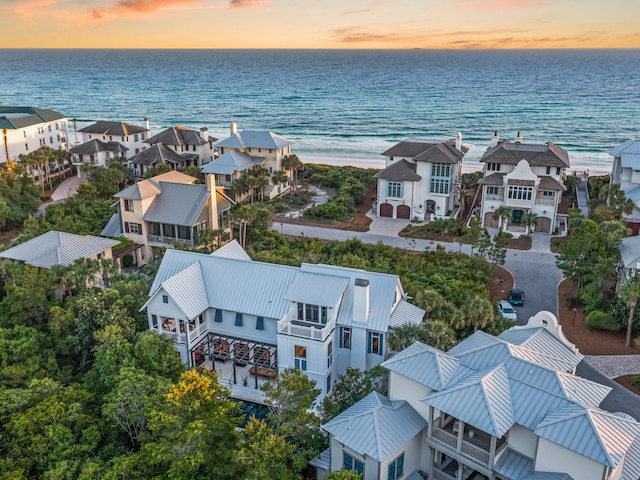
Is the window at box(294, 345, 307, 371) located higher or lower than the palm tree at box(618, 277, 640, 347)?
lower

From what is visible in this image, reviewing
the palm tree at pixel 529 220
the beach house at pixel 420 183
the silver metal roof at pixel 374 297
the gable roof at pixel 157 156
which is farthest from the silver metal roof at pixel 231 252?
the gable roof at pixel 157 156

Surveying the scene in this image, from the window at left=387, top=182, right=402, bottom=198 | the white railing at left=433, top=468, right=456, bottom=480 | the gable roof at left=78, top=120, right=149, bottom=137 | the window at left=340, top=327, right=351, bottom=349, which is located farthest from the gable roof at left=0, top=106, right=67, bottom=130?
the white railing at left=433, top=468, right=456, bottom=480

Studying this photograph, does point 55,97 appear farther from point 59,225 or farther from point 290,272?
point 290,272

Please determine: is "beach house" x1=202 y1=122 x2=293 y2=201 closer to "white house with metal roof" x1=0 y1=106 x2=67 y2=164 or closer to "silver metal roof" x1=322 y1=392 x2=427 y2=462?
"white house with metal roof" x1=0 y1=106 x2=67 y2=164

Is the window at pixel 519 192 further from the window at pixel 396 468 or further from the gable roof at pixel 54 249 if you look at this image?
the window at pixel 396 468

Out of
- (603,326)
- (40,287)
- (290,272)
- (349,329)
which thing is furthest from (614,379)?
(40,287)

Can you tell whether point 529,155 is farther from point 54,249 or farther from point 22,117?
point 22,117

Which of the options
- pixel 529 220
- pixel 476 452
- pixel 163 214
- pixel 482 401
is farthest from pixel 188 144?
pixel 476 452
